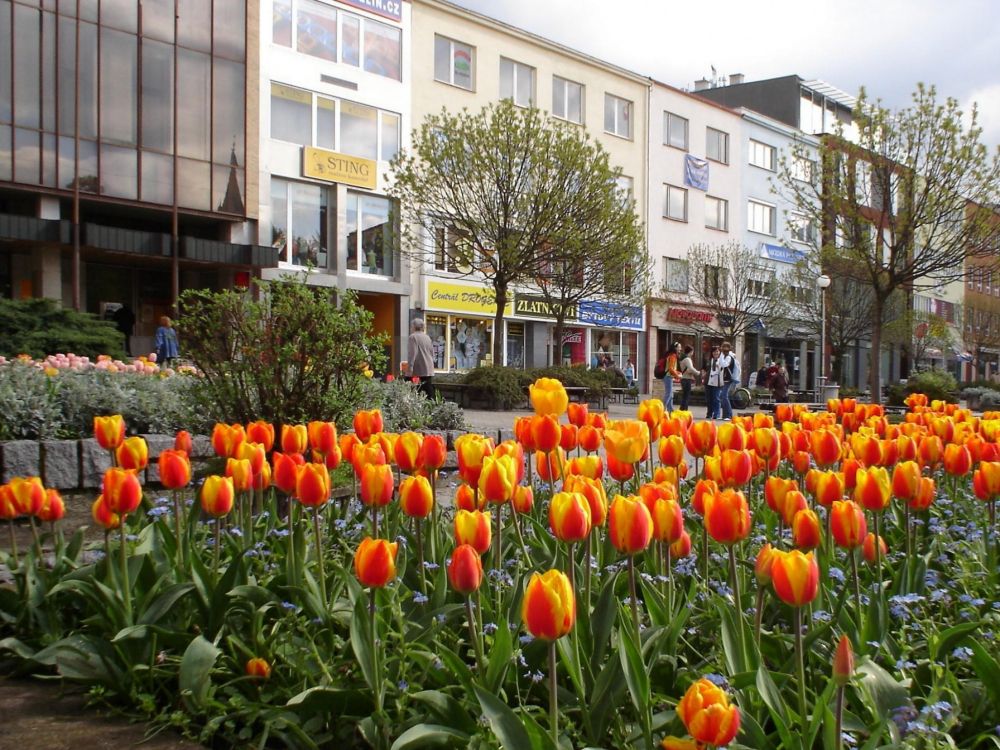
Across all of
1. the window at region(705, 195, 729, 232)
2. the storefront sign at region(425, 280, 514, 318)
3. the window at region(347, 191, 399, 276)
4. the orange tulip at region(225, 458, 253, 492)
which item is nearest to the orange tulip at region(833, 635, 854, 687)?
the orange tulip at region(225, 458, 253, 492)

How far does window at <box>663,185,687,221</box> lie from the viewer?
1540 inches

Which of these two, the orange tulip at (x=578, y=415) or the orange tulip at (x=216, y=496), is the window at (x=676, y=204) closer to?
the orange tulip at (x=578, y=415)

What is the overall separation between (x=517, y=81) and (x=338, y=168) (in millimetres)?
9181

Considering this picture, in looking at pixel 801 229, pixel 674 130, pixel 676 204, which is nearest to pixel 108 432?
A: pixel 801 229

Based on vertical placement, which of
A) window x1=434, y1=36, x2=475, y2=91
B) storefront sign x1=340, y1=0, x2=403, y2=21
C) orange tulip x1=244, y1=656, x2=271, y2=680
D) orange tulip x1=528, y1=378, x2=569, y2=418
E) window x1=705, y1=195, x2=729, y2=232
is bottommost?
orange tulip x1=244, y1=656, x2=271, y2=680

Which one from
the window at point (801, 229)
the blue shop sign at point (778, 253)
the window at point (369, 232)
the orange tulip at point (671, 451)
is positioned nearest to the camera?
the orange tulip at point (671, 451)

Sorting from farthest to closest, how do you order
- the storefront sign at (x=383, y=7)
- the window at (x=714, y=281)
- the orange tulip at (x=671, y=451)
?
the window at (x=714, y=281)
the storefront sign at (x=383, y=7)
the orange tulip at (x=671, y=451)

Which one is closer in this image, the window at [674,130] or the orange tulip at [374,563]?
the orange tulip at [374,563]

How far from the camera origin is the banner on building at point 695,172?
39.8 m

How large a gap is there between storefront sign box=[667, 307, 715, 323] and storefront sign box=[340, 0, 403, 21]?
58.2 feet

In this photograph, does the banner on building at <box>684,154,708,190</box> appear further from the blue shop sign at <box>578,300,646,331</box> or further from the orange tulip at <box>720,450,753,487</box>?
the orange tulip at <box>720,450,753,487</box>

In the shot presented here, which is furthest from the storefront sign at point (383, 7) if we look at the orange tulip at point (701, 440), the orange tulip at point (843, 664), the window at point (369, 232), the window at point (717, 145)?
the orange tulip at point (843, 664)

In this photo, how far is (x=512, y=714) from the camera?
1.70 m

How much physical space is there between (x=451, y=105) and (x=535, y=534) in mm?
28585
